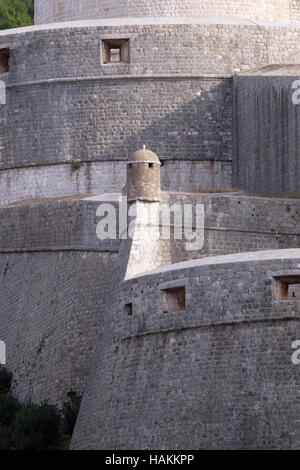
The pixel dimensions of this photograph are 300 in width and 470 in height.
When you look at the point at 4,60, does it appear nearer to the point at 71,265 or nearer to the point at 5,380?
the point at 71,265

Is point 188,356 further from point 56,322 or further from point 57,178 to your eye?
point 57,178

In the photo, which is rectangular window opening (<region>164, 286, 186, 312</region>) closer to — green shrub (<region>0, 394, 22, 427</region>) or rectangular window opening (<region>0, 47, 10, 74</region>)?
green shrub (<region>0, 394, 22, 427</region>)

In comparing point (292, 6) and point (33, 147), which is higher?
point (292, 6)

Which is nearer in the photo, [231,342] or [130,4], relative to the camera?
[231,342]

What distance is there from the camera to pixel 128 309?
113 ft

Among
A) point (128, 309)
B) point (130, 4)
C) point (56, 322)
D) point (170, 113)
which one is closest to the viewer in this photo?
point (128, 309)

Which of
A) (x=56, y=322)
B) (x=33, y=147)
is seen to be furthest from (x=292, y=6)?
(x=56, y=322)

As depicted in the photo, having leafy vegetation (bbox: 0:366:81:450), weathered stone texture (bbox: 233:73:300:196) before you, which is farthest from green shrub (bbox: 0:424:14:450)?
weathered stone texture (bbox: 233:73:300:196)

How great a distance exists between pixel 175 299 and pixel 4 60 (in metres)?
13.4

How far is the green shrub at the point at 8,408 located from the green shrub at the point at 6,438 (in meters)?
0.46

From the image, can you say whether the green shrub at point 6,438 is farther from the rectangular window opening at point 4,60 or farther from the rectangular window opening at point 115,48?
the rectangular window opening at point 4,60

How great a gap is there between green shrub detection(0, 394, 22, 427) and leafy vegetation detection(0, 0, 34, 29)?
101 feet

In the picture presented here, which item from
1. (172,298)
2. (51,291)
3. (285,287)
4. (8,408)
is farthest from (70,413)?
(285,287)

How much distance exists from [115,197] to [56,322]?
3092 mm
